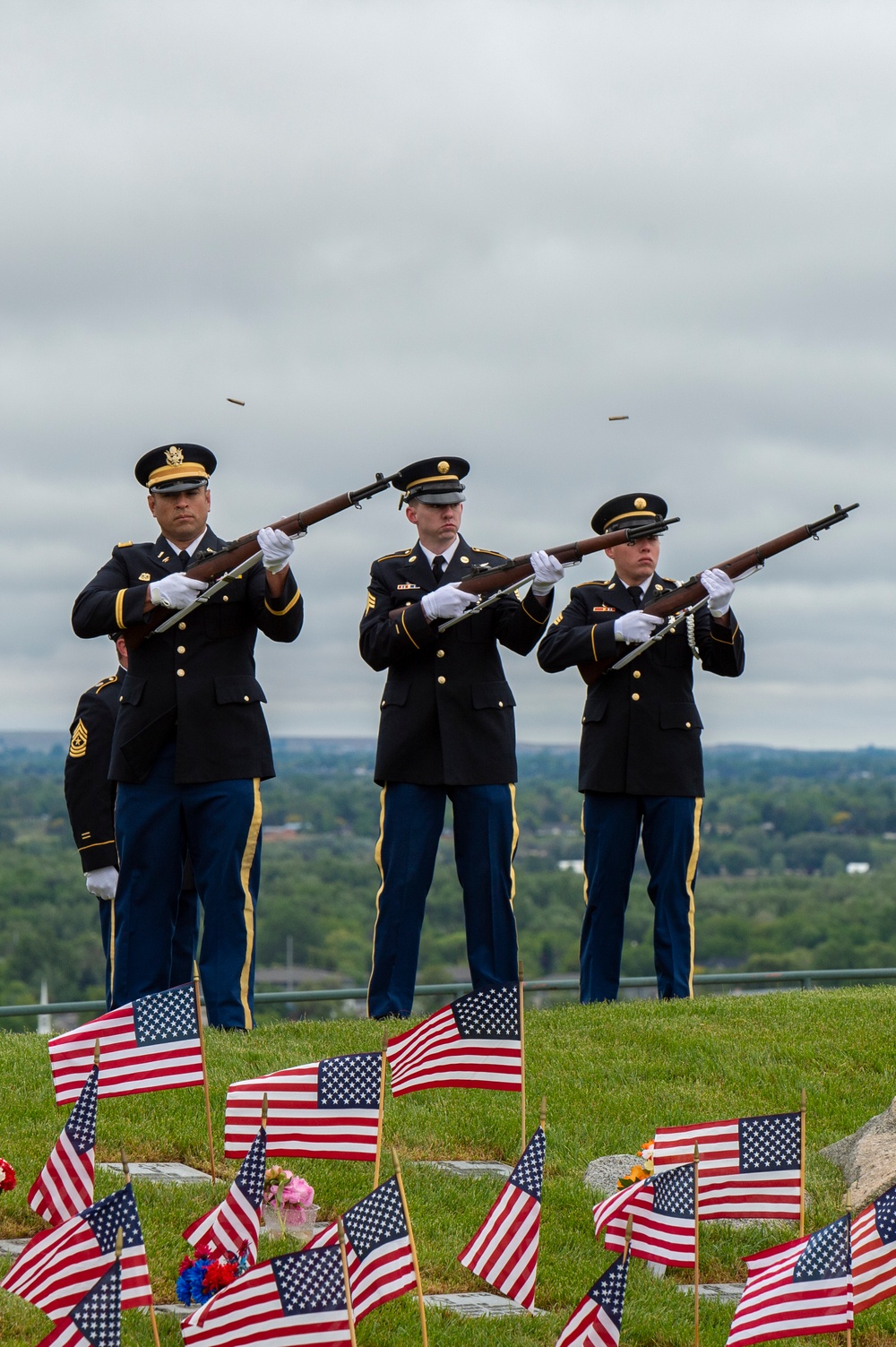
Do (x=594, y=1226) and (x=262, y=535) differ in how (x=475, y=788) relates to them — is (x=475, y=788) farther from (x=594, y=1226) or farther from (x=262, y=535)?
(x=594, y=1226)

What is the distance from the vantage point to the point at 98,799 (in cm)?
1112

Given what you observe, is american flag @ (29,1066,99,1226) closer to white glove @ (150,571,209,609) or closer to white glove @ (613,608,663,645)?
white glove @ (150,571,209,609)

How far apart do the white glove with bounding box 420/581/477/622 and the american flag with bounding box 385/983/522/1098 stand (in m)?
3.30

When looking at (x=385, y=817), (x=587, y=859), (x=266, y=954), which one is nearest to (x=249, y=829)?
(x=385, y=817)

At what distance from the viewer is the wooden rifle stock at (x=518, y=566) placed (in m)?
9.84

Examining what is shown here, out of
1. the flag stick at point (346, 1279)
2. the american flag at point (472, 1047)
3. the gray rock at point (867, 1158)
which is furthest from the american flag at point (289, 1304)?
the gray rock at point (867, 1158)

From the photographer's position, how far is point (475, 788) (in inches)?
392

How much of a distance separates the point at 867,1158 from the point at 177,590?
13.8 feet

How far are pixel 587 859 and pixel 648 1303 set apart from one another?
4700 mm

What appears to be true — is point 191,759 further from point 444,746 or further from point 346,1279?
point 346,1279

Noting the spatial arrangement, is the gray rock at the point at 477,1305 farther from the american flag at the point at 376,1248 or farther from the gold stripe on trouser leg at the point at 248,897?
the gold stripe on trouser leg at the point at 248,897

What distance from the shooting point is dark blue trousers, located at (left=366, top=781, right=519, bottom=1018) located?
32.4ft

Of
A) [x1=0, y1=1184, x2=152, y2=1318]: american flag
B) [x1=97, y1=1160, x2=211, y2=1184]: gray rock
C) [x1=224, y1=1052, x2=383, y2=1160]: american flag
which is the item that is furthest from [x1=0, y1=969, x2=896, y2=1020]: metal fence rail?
Answer: [x1=0, y1=1184, x2=152, y2=1318]: american flag

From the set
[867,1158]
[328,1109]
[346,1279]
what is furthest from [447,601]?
[346,1279]
